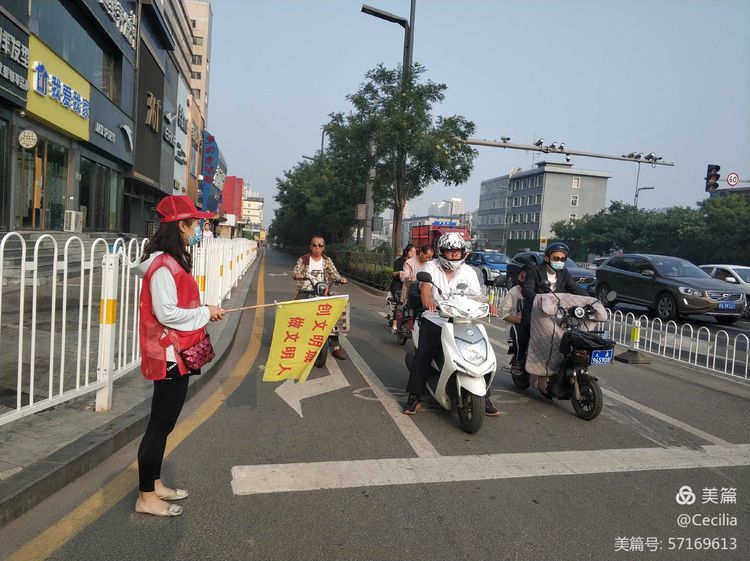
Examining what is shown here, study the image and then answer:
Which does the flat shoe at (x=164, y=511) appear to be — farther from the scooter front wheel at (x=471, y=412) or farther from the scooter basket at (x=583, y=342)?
the scooter basket at (x=583, y=342)

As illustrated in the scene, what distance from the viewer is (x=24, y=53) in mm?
13859

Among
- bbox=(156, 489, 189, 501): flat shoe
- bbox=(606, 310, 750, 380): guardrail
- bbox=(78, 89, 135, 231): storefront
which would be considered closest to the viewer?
bbox=(156, 489, 189, 501): flat shoe

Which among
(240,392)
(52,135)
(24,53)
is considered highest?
(24,53)

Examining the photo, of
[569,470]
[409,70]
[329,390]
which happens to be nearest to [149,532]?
[569,470]

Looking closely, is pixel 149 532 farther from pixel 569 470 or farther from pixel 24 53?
pixel 24 53

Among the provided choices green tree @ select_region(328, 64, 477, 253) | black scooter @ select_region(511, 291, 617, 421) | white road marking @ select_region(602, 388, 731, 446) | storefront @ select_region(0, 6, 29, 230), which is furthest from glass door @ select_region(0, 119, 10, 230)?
white road marking @ select_region(602, 388, 731, 446)

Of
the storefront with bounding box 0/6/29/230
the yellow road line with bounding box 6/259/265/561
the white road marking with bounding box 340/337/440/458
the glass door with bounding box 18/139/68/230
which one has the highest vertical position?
the storefront with bounding box 0/6/29/230

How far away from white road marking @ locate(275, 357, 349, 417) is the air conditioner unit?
14.9 meters

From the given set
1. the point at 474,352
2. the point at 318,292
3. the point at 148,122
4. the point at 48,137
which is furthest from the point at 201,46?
the point at 474,352

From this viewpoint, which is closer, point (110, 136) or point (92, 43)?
point (92, 43)

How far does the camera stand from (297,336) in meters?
4.66

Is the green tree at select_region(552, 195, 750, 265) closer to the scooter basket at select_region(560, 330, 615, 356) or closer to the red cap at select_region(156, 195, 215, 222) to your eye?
the scooter basket at select_region(560, 330, 615, 356)

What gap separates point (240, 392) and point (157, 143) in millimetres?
26532

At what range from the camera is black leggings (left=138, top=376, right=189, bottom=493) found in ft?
10.7
